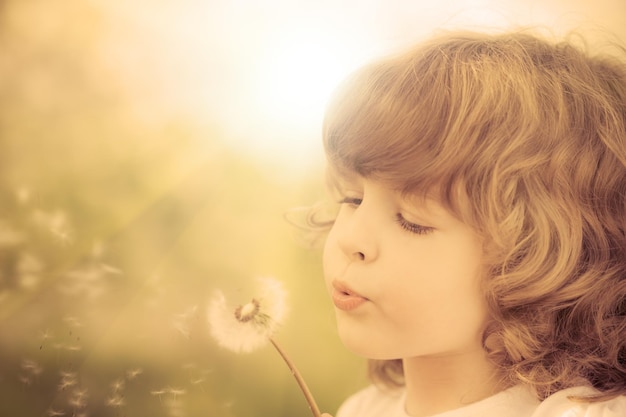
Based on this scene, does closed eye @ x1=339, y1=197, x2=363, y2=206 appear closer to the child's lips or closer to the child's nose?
the child's nose

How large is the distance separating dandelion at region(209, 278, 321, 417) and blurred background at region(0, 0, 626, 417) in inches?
0.8

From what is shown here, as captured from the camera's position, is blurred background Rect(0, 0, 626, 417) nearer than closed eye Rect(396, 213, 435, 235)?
No

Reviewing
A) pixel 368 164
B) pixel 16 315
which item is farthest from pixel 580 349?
pixel 16 315

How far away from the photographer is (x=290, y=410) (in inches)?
53.7

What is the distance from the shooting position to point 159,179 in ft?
4.50

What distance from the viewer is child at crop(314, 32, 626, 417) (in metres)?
1.11

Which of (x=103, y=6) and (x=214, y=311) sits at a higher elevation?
(x=103, y=6)

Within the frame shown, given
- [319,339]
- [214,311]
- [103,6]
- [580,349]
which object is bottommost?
[580,349]

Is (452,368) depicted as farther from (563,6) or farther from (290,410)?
(563,6)

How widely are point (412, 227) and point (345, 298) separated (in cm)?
17

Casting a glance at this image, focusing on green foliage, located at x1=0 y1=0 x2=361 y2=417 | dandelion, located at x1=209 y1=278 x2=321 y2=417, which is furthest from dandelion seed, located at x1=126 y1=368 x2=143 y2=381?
dandelion, located at x1=209 y1=278 x2=321 y2=417

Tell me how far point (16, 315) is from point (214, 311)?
384 millimetres

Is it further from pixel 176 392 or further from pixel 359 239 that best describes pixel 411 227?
pixel 176 392

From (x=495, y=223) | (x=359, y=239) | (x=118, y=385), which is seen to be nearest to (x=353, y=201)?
(x=359, y=239)
